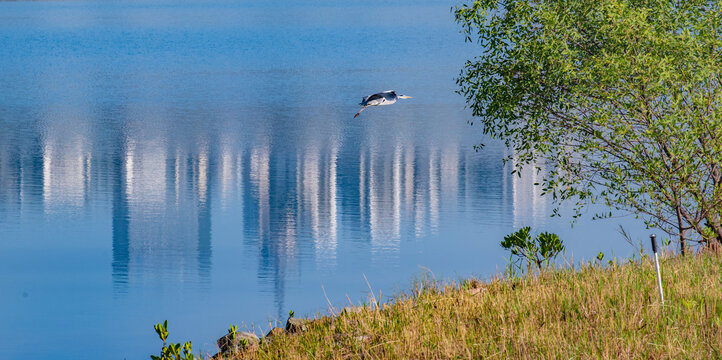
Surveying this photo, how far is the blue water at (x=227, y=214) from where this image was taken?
117ft

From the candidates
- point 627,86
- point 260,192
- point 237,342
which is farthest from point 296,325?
point 260,192

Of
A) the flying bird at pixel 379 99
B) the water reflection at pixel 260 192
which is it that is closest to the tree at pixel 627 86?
the flying bird at pixel 379 99

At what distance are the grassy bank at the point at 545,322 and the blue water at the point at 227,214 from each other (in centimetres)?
103

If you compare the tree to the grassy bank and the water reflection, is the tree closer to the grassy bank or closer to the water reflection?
the grassy bank

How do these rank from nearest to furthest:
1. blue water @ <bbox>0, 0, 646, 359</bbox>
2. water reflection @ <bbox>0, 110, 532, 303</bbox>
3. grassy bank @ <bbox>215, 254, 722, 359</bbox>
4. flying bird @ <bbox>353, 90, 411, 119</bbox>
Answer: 1. grassy bank @ <bbox>215, 254, 722, 359</bbox>
2. flying bird @ <bbox>353, 90, 411, 119</bbox>
3. blue water @ <bbox>0, 0, 646, 359</bbox>
4. water reflection @ <bbox>0, 110, 532, 303</bbox>

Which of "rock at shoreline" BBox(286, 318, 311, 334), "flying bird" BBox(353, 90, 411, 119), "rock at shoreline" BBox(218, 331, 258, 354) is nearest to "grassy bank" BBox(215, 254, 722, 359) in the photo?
"rock at shoreline" BBox(286, 318, 311, 334)

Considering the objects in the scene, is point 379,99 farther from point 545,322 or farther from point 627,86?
point 545,322

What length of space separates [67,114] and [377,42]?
101336 millimetres

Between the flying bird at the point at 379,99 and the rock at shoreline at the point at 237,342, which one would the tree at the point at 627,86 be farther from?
the rock at shoreline at the point at 237,342

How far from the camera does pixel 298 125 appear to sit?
77.5 m

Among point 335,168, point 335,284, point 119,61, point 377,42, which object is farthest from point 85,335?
point 377,42

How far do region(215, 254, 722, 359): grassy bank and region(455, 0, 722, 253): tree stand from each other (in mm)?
3703

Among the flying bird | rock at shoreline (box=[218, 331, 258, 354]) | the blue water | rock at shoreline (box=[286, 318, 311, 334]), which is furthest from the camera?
the blue water

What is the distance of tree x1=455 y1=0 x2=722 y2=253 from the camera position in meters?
21.2
